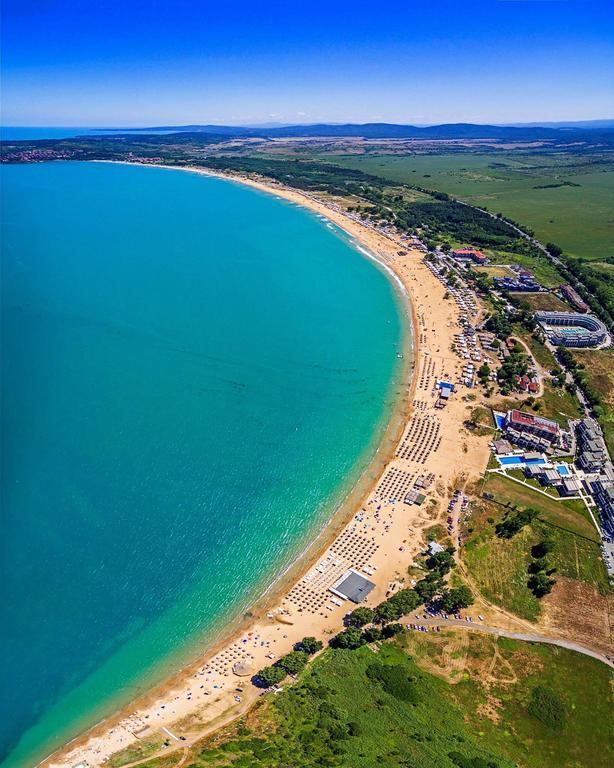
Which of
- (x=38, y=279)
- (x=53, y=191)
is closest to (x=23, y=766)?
(x=38, y=279)

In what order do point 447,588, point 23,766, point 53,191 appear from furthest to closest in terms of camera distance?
1. point 53,191
2. point 447,588
3. point 23,766

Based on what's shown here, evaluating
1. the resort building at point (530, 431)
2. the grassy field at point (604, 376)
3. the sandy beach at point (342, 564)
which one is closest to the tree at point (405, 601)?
the sandy beach at point (342, 564)

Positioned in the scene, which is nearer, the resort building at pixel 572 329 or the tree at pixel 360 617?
the tree at pixel 360 617

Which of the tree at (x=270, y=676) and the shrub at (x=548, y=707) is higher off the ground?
the tree at (x=270, y=676)

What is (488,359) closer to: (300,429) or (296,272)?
(300,429)

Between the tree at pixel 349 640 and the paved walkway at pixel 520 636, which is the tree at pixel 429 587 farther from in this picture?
the tree at pixel 349 640
